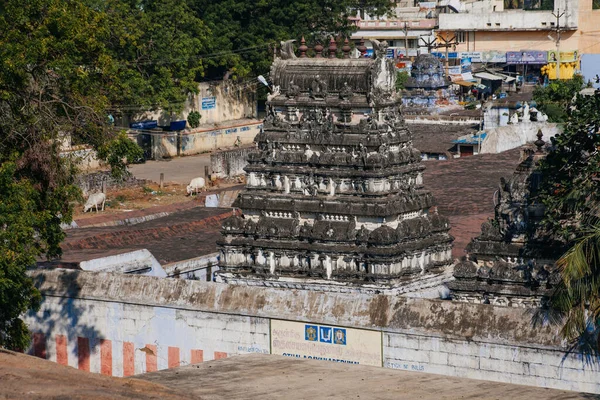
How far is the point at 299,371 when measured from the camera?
2394cm

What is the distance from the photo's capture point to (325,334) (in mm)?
28781

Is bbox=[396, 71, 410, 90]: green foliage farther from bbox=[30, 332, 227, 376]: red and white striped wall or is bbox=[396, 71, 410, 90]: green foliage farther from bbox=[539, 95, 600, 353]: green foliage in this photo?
bbox=[539, 95, 600, 353]: green foliage

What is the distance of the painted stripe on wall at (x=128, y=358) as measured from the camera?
30.9 meters

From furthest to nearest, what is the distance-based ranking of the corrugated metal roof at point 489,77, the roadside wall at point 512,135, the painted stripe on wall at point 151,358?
the corrugated metal roof at point 489,77 < the roadside wall at point 512,135 < the painted stripe on wall at point 151,358

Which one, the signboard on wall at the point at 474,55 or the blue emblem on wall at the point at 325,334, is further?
the signboard on wall at the point at 474,55

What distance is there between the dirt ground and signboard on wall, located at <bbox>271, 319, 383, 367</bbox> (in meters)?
8.56

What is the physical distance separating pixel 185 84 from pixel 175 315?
51.2 m

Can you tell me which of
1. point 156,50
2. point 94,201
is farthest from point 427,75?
point 94,201

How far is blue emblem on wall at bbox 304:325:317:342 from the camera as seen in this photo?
28905mm

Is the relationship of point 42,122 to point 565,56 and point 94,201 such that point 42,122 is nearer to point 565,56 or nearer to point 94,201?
point 94,201

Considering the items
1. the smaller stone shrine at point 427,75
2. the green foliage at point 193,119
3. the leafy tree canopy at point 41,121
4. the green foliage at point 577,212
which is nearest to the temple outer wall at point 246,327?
the green foliage at point 577,212

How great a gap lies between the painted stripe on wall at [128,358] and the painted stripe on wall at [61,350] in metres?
1.41

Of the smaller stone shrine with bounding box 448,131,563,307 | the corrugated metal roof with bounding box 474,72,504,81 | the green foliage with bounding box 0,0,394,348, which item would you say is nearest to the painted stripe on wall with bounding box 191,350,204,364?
the green foliage with bounding box 0,0,394,348

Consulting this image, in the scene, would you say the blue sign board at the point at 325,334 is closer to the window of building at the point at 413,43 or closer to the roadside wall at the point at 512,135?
the roadside wall at the point at 512,135
